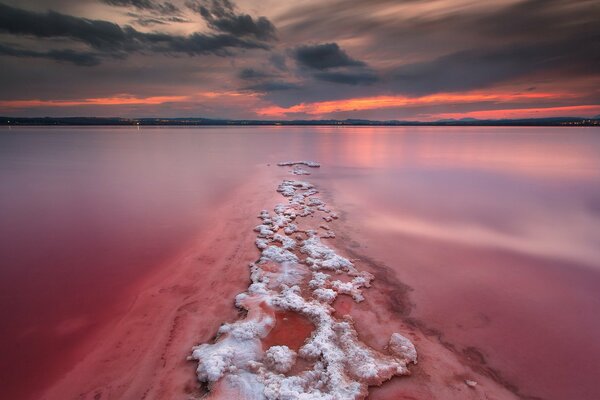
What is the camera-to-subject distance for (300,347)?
4.14 meters

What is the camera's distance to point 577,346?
4.30m

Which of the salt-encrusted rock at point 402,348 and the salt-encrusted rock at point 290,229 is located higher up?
the salt-encrusted rock at point 402,348

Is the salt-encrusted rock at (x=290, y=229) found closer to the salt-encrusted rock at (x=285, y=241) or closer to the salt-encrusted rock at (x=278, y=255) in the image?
the salt-encrusted rock at (x=285, y=241)

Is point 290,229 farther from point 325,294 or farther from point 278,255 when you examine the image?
point 325,294

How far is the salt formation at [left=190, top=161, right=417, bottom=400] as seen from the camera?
3504mm

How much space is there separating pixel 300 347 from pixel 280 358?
0.38 metres

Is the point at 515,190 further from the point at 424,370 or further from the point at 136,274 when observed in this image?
the point at 136,274

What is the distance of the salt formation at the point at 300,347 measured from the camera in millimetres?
3504

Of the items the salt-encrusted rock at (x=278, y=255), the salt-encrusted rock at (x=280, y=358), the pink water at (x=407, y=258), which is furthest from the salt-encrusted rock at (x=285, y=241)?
the salt-encrusted rock at (x=280, y=358)

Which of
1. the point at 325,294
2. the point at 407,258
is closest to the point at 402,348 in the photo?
the point at 325,294

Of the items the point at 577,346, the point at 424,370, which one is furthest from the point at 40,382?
the point at 577,346

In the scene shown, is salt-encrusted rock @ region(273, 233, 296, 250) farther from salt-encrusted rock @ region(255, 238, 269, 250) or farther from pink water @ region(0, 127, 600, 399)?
pink water @ region(0, 127, 600, 399)

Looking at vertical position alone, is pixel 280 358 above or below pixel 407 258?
above

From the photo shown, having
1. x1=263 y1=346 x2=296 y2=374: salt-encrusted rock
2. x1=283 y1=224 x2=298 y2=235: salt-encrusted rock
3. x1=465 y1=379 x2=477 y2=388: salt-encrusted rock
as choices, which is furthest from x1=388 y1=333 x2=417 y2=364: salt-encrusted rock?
x1=283 y1=224 x2=298 y2=235: salt-encrusted rock
